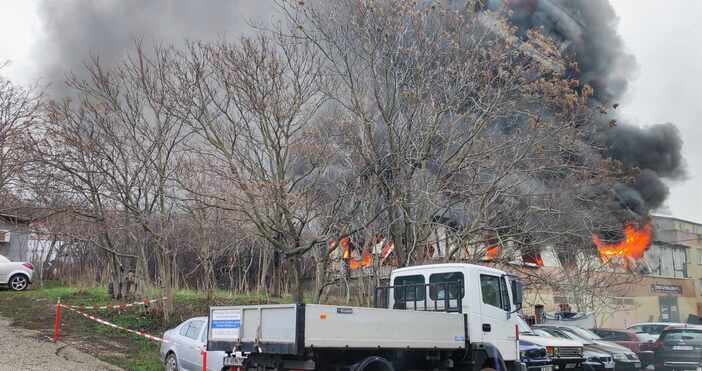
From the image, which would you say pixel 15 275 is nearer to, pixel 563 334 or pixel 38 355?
pixel 38 355

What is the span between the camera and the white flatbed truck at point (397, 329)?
7633 mm

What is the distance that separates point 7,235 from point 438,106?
27941mm

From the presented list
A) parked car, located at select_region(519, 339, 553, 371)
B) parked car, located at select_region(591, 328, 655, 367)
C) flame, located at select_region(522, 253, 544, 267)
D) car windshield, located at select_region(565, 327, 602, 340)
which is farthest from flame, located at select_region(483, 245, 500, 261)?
parked car, located at select_region(519, 339, 553, 371)

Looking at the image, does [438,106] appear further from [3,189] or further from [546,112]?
[3,189]

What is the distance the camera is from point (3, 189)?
59.3 ft

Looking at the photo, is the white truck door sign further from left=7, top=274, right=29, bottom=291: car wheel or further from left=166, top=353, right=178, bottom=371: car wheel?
left=7, top=274, right=29, bottom=291: car wheel

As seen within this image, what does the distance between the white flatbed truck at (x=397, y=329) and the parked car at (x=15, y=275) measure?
17940mm

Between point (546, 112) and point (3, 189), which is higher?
point (546, 112)

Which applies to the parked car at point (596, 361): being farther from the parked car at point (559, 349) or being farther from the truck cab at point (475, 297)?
the truck cab at point (475, 297)

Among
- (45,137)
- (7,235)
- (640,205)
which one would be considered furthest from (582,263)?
(7,235)

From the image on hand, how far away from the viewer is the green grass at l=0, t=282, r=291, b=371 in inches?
566

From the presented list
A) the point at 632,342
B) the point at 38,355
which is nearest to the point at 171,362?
the point at 38,355

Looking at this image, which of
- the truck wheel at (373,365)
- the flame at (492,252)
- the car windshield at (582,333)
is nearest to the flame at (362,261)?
the flame at (492,252)

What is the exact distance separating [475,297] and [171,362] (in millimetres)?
6415
